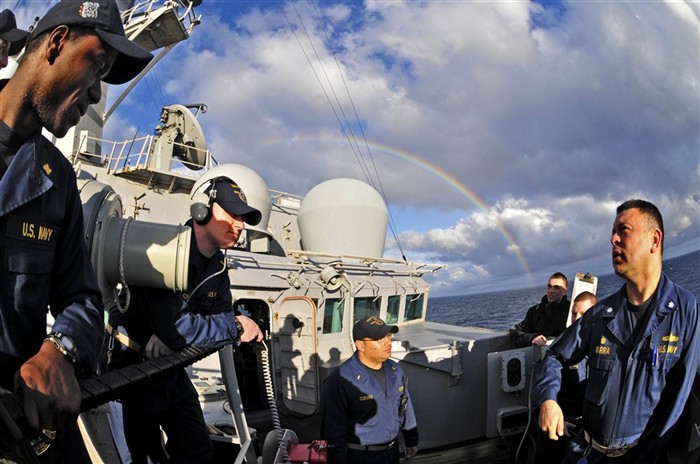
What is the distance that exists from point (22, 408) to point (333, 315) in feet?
24.0

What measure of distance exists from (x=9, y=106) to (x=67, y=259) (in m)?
0.46

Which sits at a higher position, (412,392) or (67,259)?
(67,259)

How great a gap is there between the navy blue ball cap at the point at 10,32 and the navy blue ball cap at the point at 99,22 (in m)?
0.42

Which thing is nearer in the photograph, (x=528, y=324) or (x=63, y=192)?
(x=63, y=192)

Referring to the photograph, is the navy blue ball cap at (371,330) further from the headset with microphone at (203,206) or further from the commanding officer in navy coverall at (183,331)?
the headset with microphone at (203,206)

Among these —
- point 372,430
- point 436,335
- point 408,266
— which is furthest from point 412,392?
point 408,266

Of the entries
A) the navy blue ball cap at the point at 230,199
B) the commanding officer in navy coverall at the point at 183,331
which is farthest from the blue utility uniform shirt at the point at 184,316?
the navy blue ball cap at the point at 230,199

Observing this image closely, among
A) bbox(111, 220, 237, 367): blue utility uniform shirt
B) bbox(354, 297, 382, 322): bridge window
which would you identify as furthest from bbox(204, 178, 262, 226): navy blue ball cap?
bbox(354, 297, 382, 322): bridge window

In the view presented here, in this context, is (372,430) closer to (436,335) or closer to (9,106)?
(9,106)

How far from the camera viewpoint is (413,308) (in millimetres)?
10727

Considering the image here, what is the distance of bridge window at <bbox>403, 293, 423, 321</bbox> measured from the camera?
10.5 meters

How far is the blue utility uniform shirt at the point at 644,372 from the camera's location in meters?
2.70

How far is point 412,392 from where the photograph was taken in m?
6.88

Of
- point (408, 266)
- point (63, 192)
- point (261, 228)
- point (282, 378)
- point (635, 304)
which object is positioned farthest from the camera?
point (408, 266)
